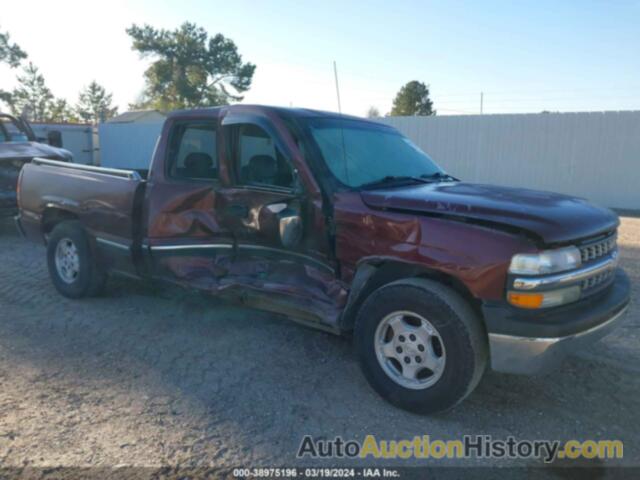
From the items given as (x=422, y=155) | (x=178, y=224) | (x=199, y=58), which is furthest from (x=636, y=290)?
(x=199, y=58)

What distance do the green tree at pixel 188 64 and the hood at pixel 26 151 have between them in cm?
3831

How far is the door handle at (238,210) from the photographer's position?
3982 millimetres

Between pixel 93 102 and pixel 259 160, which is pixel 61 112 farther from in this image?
pixel 259 160

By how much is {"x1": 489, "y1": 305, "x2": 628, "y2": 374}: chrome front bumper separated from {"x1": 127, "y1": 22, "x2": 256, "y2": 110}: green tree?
46397 millimetres

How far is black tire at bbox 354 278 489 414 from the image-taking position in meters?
2.97

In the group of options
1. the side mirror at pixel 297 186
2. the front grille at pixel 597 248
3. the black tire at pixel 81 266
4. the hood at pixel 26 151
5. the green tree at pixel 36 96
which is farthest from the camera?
the green tree at pixel 36 96

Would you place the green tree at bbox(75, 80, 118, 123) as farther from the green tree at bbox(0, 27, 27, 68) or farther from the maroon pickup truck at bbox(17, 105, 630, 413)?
the maroon pickup truck at bbox(17, 105, 630, 413)

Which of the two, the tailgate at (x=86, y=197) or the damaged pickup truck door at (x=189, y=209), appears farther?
the tailgate at (x=86, y=197)

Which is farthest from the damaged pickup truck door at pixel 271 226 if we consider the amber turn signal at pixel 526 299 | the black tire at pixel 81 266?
the black tire at pixel 81 266

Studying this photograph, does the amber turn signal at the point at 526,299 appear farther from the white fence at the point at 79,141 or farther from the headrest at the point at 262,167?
the white fence at the point at 79,141

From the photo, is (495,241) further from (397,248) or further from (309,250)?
(309,250)

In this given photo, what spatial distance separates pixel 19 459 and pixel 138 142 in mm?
24088

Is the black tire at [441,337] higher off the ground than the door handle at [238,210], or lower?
lower

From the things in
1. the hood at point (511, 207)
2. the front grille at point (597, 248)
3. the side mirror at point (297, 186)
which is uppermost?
the side mirror at point (297, 186)
